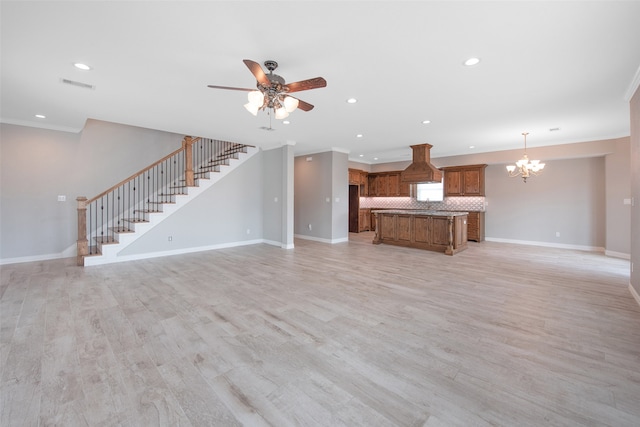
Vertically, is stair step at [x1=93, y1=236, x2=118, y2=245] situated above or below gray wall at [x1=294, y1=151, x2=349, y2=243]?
below

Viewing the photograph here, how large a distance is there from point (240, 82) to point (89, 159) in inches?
199

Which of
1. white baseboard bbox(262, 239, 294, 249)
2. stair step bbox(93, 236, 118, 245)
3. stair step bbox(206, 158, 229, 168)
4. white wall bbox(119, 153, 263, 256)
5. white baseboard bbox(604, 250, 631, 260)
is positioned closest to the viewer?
stair step bbox(93, 236, 118, 245)

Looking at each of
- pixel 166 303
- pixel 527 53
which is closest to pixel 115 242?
pixel 166 303

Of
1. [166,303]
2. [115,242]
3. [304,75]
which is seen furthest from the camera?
[115,242]

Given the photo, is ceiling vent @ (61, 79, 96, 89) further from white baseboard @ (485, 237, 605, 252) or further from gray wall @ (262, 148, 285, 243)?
white baseboard @ (485, 237, 605, 252)

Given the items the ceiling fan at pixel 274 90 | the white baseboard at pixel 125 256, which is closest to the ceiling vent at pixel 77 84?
the ceiling fan at pixel 274 90

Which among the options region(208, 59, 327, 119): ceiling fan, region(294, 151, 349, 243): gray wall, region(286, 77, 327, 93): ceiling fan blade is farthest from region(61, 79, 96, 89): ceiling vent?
region(294, 151, 349, 243): gray wall

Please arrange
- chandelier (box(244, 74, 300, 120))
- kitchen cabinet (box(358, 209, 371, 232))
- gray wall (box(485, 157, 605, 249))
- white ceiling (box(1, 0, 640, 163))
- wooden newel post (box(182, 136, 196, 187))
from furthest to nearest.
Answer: kitchen cabinet (box(358, 209, 371, 232))
gray wall (box(485, 157, 605, 249))
wooden newel post (box(182, 136, 196, 187))
chandelier (box(244, 74, 300, 120))
white ceiling (box(1, 0, 640, 163))

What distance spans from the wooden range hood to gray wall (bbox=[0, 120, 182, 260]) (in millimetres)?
7138

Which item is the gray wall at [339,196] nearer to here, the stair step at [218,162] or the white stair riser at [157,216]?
the white stair riser at [157,216]

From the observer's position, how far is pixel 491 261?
573 cm

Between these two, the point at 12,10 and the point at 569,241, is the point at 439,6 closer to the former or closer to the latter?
the point at 12,10

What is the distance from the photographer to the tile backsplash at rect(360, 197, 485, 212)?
875 cm

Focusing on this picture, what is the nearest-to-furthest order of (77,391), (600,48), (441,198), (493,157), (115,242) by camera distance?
(77,391) → (600,48) → (115,242) → (493,157) → (441,198)
